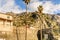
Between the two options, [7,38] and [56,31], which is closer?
[7,38]

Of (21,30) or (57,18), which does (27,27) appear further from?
(57,18)

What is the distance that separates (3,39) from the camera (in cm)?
4216

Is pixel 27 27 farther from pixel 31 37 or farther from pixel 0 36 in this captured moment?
pixel 0 36

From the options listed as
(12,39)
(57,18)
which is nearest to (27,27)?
(12,39)

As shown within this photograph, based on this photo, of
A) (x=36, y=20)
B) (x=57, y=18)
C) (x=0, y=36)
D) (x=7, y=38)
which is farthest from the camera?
(x=57, y=18)

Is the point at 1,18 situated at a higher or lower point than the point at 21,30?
higher

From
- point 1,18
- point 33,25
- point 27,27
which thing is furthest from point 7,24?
point 33,25

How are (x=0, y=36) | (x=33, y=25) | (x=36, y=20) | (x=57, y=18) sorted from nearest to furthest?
(x=0, y=36), (x=33, y=25), (x=36, y=20), (x=57, y=18)

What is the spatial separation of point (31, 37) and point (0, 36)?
32.8ft

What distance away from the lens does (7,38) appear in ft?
144

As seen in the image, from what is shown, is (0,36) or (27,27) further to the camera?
(27,27)

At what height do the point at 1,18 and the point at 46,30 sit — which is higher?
the point at 1,18

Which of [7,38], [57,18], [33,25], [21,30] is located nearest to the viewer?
[7,38]

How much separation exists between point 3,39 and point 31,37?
8.82m
